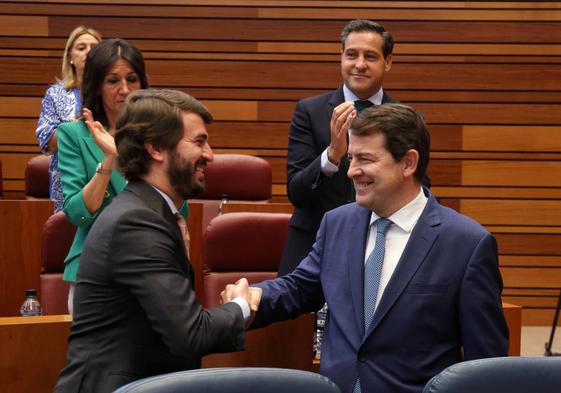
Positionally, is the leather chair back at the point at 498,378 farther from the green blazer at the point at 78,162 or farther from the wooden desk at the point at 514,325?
the green blazer at the point at 78,162

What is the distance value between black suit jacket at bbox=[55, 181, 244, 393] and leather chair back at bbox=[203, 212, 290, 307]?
1289mm

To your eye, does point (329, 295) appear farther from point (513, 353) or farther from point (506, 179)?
point (506, 179)

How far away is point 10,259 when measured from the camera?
3326 millimetres

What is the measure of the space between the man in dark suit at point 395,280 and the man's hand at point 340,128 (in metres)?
0.37

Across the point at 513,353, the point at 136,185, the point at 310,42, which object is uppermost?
the point at 310,42

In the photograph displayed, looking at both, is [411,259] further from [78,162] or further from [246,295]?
[78,162]

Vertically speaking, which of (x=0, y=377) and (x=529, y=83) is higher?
(x=529, y=83)

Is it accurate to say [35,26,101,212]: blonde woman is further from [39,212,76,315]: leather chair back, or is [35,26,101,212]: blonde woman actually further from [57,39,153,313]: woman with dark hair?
[57,39,153,313]: woman with dark hair

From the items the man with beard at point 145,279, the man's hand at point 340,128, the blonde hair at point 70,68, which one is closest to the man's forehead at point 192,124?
the man with beard at point 145,279

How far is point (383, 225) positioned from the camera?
6.86ft

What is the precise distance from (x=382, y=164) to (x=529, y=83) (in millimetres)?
3440

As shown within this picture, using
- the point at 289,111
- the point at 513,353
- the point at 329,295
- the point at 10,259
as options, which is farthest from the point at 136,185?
the point at 289,111

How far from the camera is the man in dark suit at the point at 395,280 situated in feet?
6.38

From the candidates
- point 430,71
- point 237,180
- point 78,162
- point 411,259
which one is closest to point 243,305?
point 411,259
